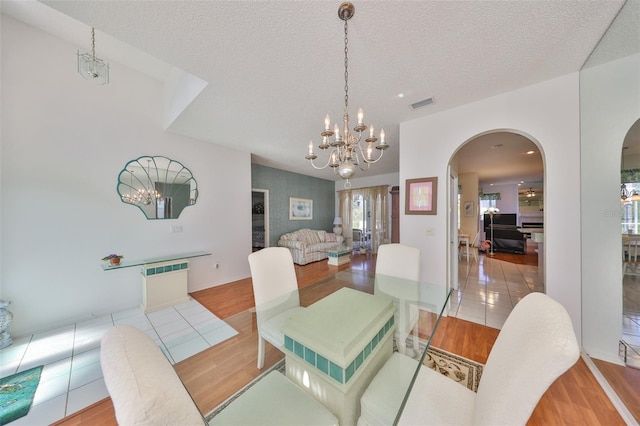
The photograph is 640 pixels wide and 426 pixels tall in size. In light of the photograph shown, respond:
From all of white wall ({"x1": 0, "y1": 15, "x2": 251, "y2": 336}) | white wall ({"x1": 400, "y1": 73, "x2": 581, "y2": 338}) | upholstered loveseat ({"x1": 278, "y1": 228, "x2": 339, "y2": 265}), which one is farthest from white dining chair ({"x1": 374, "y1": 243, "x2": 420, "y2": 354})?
white wall ({"x1": 0, "y1": 15, "x2": 251, "y2": 336})

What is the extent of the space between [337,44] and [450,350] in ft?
9.61

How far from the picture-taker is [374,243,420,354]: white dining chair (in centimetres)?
145

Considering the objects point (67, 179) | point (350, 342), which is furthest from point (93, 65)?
point (350, 342)

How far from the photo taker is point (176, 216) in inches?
130

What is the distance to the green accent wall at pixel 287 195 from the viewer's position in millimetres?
5383

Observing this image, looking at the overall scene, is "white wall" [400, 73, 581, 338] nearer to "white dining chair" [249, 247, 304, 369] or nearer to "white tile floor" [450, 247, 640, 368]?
"white tile floor" [450, 247, 640, 368]

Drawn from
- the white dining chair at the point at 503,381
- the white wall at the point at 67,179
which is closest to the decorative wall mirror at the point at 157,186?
the white wall at the point at 67,179

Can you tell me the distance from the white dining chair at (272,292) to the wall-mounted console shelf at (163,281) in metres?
1.95

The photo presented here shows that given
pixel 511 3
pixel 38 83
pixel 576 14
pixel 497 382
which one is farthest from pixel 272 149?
pixel 497 382

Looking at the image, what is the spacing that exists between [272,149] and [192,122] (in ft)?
4.66

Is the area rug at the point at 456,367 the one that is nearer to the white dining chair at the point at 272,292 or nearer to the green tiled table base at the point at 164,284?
the white dining chair at the point at 272,292

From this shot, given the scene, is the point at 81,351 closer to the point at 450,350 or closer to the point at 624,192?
the point at 450,350

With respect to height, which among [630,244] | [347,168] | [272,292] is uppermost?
[347,168]

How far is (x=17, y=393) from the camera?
1539 millimetres
